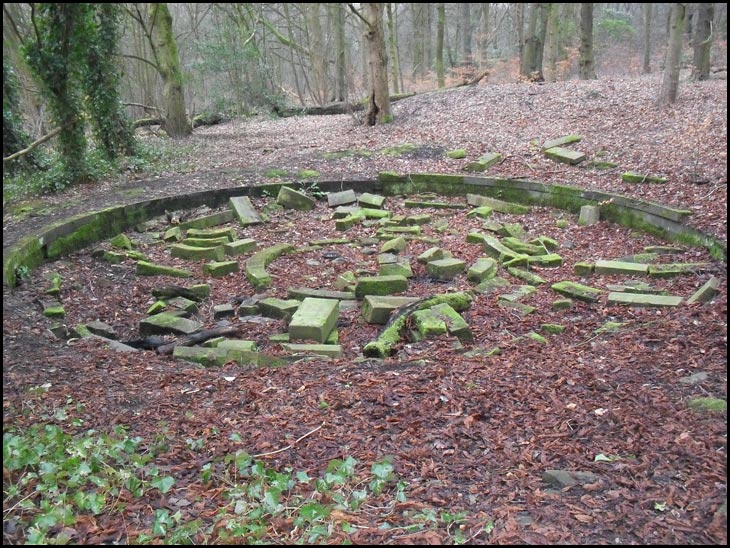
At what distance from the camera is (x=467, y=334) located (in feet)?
16.5

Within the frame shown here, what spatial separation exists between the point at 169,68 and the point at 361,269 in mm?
10161

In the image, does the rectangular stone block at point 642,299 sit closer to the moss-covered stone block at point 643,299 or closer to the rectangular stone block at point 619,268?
the moss-covered stone block at point 643,299

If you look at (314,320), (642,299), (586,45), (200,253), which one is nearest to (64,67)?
(200,253)

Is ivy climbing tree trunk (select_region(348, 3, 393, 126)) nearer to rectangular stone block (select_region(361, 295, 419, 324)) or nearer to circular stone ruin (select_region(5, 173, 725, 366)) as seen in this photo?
circular stone ruin (select_region(5, 173, 725, 366))

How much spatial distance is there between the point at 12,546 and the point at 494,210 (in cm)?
783

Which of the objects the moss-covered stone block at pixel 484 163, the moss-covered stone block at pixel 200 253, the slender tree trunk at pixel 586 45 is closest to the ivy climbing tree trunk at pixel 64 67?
the moss-covered stone block at pixel 200 253

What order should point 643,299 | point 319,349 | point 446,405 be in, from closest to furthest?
point 446,405 → point 319,349 → point 643,299

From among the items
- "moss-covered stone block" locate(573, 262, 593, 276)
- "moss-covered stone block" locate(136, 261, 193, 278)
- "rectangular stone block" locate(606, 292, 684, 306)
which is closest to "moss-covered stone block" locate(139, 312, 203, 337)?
"moss-covered stone block" locate(136, 261, 193, 278)

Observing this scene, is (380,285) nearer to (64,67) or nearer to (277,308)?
(277,308)

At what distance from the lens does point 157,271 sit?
22.8ft

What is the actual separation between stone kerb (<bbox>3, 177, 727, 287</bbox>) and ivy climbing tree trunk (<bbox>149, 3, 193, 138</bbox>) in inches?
241

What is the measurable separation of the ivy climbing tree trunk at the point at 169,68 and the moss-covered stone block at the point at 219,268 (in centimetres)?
896

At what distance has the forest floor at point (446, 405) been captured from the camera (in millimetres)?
2580

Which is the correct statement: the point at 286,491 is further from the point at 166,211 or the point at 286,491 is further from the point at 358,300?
the point at 166,211
